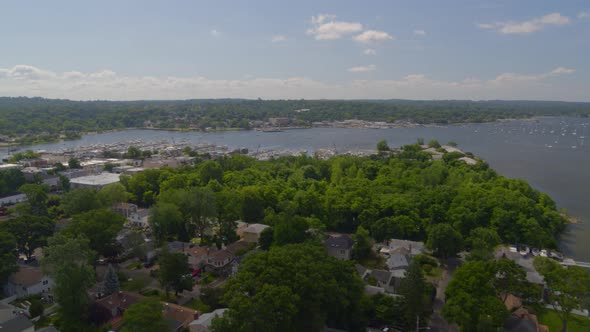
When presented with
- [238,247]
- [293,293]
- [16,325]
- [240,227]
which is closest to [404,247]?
[238,247]

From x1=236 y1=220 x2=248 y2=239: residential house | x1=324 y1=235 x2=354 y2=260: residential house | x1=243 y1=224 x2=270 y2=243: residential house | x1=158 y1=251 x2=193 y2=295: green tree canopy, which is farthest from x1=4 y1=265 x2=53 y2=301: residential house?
x1=324 y1=235 x2=354 y2=260: residential house

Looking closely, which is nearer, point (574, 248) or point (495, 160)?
point (574, 248)

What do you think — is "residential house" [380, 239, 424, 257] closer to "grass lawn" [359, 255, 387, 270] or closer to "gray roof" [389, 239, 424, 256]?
"gray roof" [389, 239, 424, 256]

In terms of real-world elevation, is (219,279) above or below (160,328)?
below

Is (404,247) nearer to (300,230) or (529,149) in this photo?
(300,230)

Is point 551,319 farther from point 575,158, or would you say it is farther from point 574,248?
point 575,158

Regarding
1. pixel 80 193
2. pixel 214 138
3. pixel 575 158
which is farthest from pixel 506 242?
pixel 214 138
